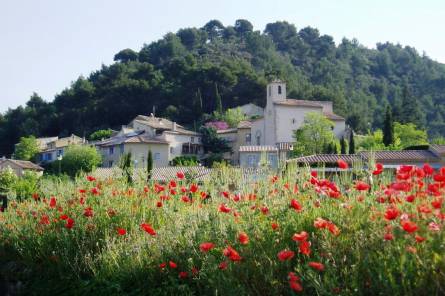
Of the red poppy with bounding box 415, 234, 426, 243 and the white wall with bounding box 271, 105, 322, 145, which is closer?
the red poppy with bounding box 415, 234, 426, 243

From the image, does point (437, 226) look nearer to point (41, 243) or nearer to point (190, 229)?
point (190, 229)

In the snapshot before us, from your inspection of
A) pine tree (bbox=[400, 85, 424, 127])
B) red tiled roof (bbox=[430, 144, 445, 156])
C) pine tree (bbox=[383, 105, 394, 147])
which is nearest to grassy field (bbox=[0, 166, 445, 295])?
red tiled roof (bbox=[430, 144, 445, 156])

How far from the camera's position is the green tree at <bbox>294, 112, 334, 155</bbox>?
166 feet

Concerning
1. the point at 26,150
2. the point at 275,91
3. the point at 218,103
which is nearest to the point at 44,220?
the point at 275,91

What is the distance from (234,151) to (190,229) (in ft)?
193

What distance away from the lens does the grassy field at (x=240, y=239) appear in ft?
11.4

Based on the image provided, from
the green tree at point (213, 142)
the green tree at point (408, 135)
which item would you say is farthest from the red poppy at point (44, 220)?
the green tree at point (213, 142)

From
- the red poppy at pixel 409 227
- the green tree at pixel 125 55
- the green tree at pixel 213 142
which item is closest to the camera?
the red poppy at pixel 409 227

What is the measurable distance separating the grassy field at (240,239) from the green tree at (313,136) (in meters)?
42.9

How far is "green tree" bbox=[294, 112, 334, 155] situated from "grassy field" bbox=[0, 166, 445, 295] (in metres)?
42.9

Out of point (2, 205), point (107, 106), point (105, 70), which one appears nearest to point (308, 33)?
point (105, 70)

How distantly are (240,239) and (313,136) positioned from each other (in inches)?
1929

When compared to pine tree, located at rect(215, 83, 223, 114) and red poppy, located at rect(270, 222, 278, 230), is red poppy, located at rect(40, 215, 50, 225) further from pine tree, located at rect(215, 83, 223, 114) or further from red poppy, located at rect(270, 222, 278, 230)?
pine tree, located at rect(215, 83, 223, 114)

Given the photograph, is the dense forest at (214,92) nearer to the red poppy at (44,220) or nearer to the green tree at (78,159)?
the green tree at (78,159)
